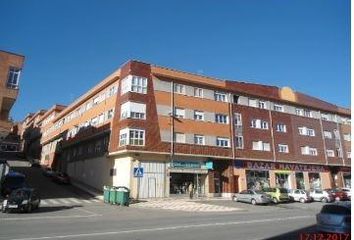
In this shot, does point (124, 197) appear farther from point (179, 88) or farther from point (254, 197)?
point (179, 88)

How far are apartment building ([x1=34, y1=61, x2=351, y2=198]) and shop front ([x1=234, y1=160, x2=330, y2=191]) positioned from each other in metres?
0.12

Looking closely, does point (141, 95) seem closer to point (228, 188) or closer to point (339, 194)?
point (228, 188)

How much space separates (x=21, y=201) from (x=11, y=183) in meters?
12.1

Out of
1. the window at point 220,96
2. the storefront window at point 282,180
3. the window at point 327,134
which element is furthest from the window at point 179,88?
the window at point 327,134

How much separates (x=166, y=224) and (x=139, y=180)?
16968mm

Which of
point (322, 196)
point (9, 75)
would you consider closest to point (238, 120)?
point (322, 196)

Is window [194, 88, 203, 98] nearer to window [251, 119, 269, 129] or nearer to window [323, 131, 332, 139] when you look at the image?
window [251, 119, 269, 129]

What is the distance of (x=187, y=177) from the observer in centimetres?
3794

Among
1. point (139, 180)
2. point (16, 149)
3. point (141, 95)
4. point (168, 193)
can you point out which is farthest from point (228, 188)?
point (16, 149)

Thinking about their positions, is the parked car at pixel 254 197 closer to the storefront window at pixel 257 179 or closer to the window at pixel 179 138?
the storefront window at pixel 257 179

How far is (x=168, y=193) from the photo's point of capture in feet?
117

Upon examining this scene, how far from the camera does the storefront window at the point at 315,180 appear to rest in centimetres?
4897

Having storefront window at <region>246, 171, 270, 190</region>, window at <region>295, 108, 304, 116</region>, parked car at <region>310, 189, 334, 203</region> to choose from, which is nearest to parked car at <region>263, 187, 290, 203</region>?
parked car at <region>310, 189, 334, 203</region>

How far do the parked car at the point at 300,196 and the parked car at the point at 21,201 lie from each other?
26.0 meters
